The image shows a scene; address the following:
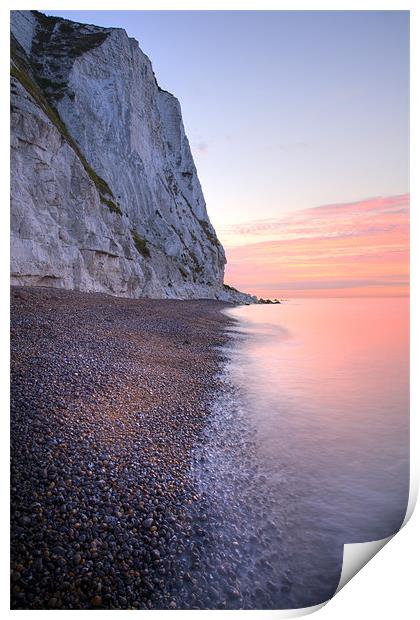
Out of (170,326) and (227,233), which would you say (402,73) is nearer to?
(227,233)

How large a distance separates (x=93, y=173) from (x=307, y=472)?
2304 centimetres

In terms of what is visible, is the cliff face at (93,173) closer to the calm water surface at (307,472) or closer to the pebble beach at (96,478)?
the pebble beach at (96,478)

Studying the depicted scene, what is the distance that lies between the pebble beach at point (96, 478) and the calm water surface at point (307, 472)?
0.54 meters

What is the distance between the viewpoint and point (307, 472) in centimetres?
501

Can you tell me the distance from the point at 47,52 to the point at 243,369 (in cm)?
2370

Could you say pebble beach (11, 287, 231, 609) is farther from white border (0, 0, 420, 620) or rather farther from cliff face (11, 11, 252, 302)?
cliff face (11, 11, 252, 302)

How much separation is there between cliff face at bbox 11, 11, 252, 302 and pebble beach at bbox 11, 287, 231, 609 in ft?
24.1

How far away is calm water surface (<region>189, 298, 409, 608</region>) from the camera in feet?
10.9

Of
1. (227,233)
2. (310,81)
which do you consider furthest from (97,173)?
(310,81)
